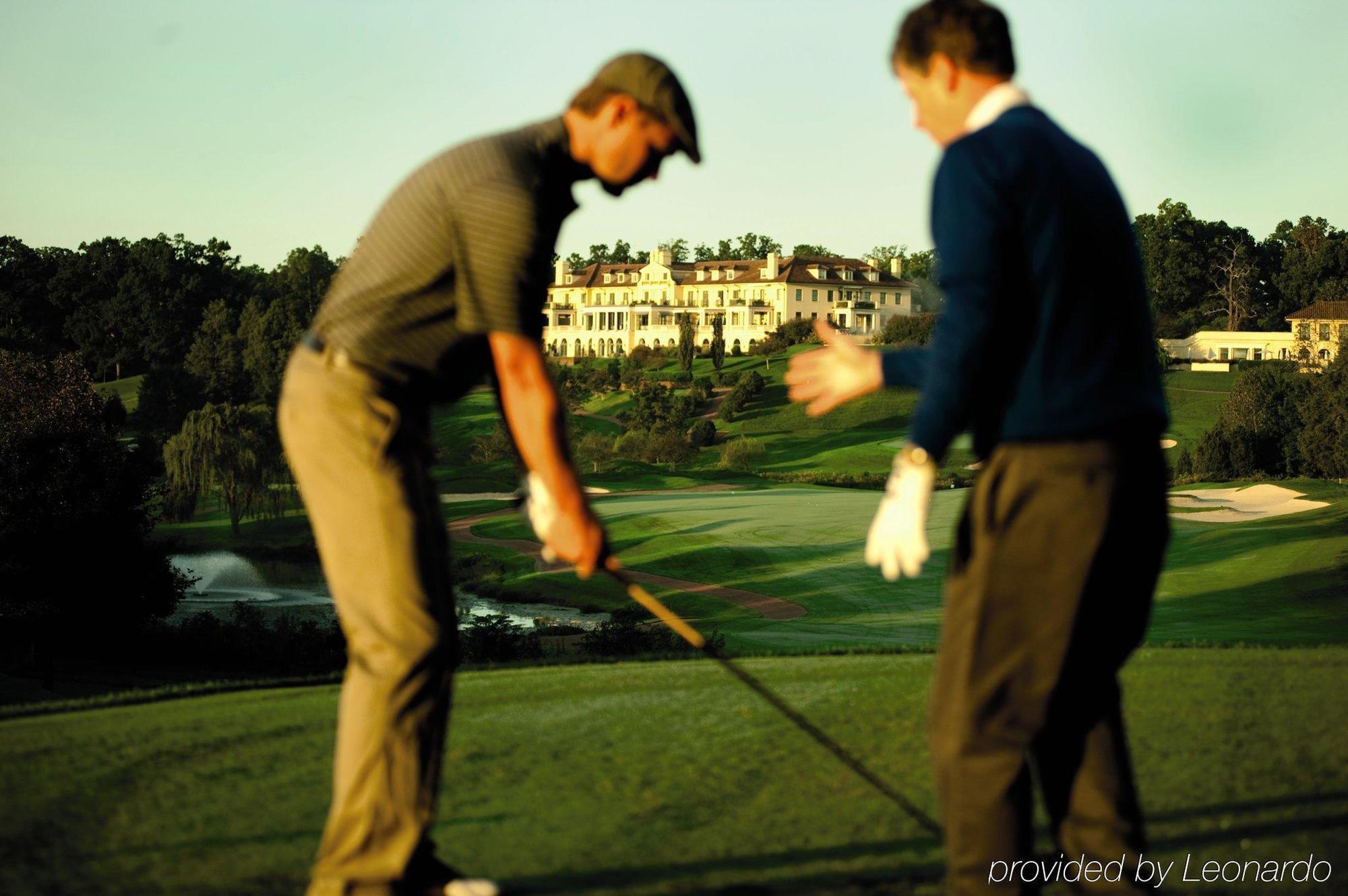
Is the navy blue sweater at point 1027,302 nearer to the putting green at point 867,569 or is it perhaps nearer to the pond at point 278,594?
the putting green at point 867,569

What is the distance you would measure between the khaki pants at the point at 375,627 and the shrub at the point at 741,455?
227 ft

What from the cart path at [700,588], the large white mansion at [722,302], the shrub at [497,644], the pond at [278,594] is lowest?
the pond at [278,594]

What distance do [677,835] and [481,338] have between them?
5.10 ft

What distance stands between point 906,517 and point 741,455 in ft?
236

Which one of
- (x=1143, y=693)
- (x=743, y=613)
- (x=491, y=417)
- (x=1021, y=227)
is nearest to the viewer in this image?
(x=1021, y=227)

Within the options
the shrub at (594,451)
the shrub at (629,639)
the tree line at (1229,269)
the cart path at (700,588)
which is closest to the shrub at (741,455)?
the shrub at (594,451)

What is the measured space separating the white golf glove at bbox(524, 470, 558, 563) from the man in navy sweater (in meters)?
0.85

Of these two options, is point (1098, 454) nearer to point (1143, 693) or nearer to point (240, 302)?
point (1143, 693)

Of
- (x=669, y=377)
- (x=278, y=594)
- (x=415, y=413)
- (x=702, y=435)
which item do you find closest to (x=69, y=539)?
(x=278, y=594)

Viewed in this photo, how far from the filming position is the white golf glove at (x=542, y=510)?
367 cm

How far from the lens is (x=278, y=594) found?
145 ft

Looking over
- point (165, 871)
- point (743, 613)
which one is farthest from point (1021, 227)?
point (743, 613)

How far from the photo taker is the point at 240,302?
115m

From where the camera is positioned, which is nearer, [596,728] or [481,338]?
[481,338]
